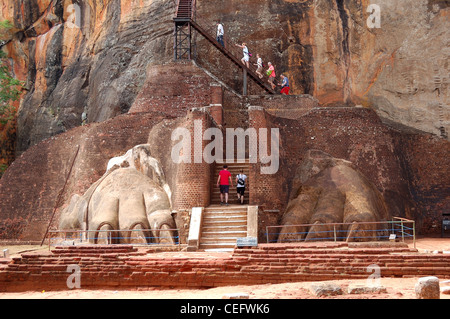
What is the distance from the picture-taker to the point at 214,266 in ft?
44.2

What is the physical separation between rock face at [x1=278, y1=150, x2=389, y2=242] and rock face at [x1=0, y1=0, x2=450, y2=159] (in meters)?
8.43

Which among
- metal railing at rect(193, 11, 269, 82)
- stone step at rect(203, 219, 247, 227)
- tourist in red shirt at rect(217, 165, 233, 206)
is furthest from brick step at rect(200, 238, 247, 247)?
metal railing at rect(193, 11, 269, 82)

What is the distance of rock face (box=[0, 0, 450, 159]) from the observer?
1062 inches

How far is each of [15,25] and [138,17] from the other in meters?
10.7

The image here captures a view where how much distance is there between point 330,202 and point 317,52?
11445 millimetres

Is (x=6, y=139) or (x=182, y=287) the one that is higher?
(x=6, y=139)

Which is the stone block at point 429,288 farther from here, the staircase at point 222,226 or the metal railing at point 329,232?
the staircase at point 222,226

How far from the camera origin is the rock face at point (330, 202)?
669 inches

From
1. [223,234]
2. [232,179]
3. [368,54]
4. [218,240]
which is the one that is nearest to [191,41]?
[368,54]

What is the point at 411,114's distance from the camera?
26.8 metres

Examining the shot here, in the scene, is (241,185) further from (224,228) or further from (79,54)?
(79,54)
